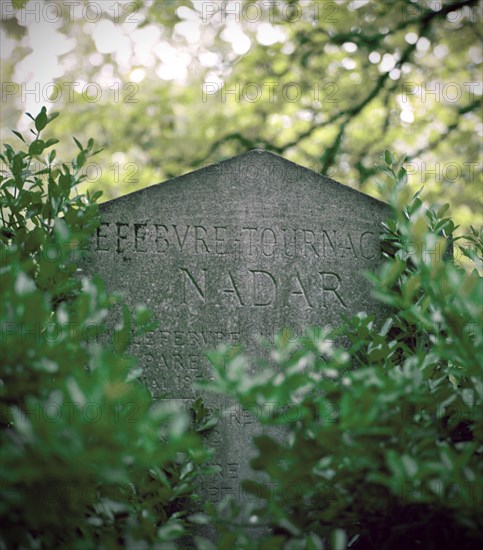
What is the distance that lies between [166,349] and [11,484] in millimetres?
1553

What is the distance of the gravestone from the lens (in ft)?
9.52

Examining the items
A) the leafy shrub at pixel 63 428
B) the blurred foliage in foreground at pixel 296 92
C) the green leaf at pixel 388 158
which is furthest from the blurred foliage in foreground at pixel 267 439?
the blurred foliage in foreground at pixel 296 92

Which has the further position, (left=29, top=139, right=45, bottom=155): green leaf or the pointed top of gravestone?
the pointed top of gravestone

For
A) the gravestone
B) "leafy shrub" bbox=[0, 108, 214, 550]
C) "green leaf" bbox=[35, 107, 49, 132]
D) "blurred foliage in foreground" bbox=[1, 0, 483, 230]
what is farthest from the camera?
"blurred foliage in foreground" bbox=[1, 0, 483, 230]

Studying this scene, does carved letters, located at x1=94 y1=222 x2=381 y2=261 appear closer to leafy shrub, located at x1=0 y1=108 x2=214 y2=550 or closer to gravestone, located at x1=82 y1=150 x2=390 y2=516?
gravestone, located at x1=82 y1=150 x2=390 y2=516

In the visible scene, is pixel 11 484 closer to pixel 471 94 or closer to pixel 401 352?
pixel 401 352

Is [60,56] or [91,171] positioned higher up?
[60,56]

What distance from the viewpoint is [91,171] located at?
10469mm

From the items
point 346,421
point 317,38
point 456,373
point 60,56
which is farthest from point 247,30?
point 346,421

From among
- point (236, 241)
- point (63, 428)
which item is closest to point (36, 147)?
point (236, 241)

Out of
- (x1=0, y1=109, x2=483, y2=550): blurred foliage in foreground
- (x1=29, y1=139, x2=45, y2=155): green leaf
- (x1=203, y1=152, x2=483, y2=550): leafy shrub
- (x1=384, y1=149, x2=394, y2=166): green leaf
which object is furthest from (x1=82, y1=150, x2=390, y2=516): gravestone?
(x1=203, y1=152, x2=483, y2=550): leafy shrub

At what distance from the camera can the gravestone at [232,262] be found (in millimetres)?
2902

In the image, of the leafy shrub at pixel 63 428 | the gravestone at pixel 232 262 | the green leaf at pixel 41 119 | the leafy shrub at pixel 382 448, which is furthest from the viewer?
the gravestone at pixel 232 262

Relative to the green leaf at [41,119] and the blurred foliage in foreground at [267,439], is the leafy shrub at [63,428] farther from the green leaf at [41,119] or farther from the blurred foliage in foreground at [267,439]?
the green leaf at [41,119]
